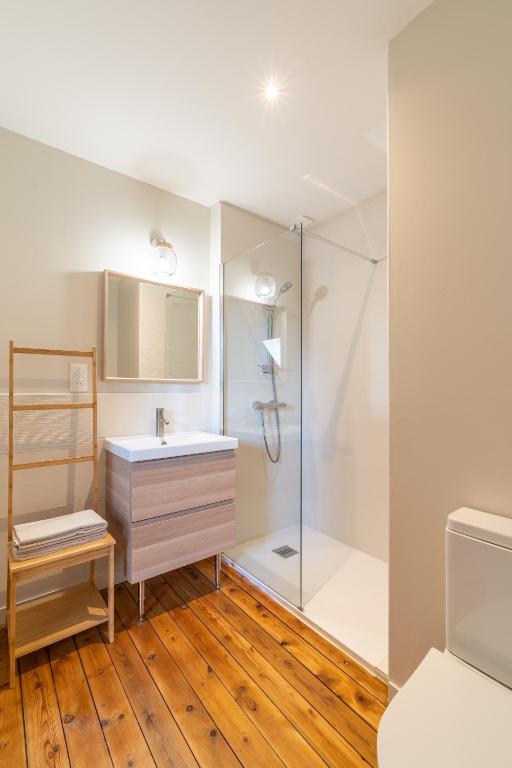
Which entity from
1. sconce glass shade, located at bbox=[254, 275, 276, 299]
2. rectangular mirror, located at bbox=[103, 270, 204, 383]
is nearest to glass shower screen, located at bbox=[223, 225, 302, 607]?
sconce glass shade, located at bbox=[254, 275, 276, 299]

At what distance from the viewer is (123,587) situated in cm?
199

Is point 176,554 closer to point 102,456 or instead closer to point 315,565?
point 102,456

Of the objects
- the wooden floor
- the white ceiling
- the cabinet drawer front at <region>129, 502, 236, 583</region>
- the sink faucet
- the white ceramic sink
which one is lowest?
the wooden floor

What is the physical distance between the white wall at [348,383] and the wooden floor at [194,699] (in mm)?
943

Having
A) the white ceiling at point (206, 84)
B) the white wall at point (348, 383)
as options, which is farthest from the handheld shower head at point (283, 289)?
the white ceiling at point (206, 84)

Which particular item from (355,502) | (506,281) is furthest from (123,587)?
(506,281)

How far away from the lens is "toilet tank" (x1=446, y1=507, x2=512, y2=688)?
0.87 metres

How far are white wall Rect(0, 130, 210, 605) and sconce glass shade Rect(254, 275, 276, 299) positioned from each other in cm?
68

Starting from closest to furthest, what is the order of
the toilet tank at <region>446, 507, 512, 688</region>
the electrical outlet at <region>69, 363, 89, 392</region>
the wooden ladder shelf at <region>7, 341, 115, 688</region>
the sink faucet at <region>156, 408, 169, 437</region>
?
the toilet tank at <region>446, 507, 512, 688</region> → the wooden ladder shelf at <region>7, 341, 115, 688</region> → the electrical outlet at <region>69, 363, 89, 392</region> → the sink faucet at <region>156, 408, 169, 437</region>

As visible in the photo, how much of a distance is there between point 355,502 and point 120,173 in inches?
102

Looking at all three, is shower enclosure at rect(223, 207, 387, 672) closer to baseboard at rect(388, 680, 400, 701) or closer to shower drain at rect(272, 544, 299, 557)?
shower drain at rect(272, 544, 299, 557)

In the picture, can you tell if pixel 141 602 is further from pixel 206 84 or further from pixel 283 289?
pixel 206 84

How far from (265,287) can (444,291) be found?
1.29 m

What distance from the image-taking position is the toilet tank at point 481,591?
0.87 metres
